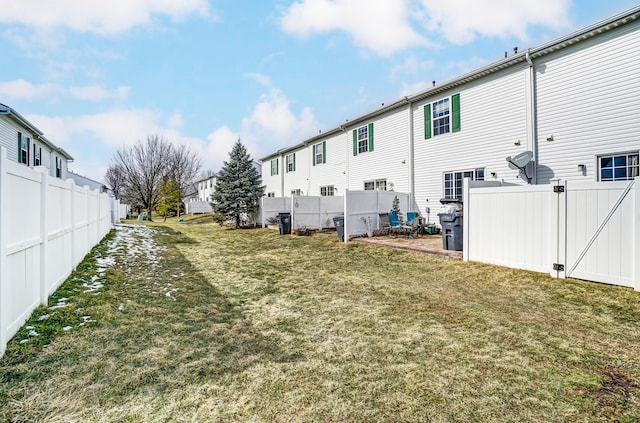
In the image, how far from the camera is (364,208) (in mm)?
12102

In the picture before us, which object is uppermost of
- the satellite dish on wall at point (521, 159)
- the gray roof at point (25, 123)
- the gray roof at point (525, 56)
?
the gray roof at point (525, 56)

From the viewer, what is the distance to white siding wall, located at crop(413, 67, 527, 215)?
33.2 feet

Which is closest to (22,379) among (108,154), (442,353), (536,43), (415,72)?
(442,353)

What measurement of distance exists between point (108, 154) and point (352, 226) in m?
34.2

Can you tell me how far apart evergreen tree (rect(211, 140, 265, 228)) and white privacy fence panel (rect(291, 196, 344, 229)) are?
5.33 metres

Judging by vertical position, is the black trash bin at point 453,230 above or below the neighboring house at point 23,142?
below

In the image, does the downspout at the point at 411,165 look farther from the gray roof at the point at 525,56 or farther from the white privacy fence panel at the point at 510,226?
the white privacy fence panel at the point at 510,226

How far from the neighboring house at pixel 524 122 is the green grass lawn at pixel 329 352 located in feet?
16.7

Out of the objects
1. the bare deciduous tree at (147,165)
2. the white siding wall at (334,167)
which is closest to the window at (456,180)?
the white siding wall at (334,167)

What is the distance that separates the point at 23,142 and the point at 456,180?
2034 centimetres

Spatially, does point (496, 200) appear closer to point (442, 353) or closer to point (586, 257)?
point (586, 257)

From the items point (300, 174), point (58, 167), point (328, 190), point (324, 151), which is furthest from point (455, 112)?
point (58, 167)

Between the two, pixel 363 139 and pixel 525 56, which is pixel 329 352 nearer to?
pixel 525 56

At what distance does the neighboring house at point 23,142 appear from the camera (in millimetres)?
13477
